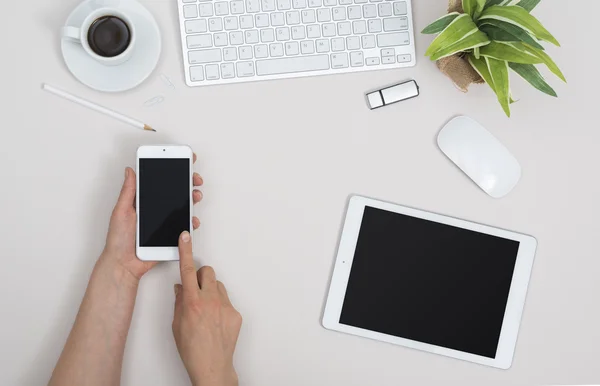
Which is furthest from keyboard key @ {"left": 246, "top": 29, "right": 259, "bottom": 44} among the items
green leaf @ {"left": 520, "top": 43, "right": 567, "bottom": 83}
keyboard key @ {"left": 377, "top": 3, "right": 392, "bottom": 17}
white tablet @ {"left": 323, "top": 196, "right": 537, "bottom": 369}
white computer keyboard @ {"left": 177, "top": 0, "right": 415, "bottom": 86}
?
green leaf @ {"left": 520, "top": 43, "right": 567, "bottom": 83}

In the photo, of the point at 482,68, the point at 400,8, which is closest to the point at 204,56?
the point at 400,8

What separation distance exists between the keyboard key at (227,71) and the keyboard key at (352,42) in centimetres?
20

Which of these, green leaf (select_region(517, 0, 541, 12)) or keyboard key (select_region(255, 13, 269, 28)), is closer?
green leaf (select_region(517, 0, 541, 12))

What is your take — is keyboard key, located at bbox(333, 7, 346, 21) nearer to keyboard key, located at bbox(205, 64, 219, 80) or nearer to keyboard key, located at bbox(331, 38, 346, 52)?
keyboard key, located at bbox(331, 38, 346, 52)

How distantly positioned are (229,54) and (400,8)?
0.97ft

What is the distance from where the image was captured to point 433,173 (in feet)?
2.96

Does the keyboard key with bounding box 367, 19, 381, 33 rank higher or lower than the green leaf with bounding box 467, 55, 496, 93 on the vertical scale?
higher

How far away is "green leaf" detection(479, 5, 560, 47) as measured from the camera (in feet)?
2.31

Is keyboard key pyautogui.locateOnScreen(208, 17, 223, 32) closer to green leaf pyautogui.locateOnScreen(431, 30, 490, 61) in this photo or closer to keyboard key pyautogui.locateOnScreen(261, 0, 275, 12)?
keyboard key pyautogui.locateOnScreen(261, 0, 275, 12)

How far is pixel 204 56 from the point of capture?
88 centimetres

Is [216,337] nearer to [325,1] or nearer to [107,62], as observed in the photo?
[107,62]

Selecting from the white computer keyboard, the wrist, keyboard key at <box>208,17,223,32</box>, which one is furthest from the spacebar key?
the wrist

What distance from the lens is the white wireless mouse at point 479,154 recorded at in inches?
34.8

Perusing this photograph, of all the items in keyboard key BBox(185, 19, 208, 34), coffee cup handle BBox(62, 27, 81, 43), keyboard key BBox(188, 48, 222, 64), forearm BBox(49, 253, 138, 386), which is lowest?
forearm BBox(49, 253, 138, 386)
